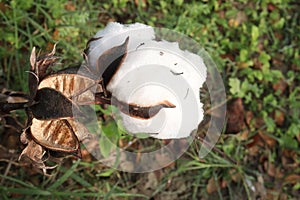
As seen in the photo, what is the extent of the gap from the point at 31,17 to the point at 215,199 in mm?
850

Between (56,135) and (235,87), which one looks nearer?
(56,135)

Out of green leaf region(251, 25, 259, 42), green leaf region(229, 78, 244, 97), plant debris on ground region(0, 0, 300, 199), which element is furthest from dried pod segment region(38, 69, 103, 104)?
green leaf region(251, 25, 259, 42)

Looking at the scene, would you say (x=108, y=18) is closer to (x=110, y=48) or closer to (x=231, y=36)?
(x=231, y=36)

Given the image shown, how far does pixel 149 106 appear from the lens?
2.49ft

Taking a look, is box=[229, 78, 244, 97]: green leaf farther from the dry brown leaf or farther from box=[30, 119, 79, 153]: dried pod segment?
box=[30, 119, 79, 153]: dried pod segment

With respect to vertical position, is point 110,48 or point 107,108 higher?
point 110,48

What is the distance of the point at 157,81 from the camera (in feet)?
2.49

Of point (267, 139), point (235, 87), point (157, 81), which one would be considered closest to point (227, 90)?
point (235, 87)

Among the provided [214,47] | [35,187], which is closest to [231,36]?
[214,47]

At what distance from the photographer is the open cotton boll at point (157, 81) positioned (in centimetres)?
76

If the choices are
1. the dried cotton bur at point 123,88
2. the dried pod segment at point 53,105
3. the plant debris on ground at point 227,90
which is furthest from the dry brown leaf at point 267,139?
the dried pod segment at point 53,105

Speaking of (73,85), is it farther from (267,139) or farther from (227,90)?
(267,139)

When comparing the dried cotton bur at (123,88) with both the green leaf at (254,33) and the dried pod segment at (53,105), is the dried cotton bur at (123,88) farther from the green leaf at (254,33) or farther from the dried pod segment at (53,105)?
the green leaf at (254,33)

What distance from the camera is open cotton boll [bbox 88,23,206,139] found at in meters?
0.76
